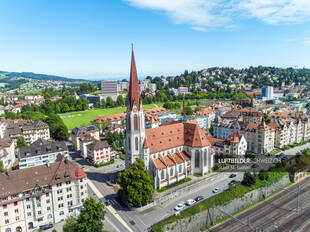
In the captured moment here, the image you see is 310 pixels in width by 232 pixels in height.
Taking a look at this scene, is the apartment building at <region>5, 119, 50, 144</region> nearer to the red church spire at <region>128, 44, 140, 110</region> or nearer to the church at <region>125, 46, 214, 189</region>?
the church at <region>125, 46, 214, 189</region>

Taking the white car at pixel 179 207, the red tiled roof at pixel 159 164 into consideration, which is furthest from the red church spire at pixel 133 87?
the white car at pixel 179 207

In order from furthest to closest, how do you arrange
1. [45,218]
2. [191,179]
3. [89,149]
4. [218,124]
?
[218,124] → [89,149] → [191,179] → [45,218]

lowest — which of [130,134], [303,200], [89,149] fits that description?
[303,200]

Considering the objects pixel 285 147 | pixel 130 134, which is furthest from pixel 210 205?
pixel 285 147

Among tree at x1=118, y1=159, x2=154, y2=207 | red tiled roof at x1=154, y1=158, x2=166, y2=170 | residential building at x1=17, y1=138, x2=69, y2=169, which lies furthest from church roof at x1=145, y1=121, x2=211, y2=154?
residential building at x1=17, y1=138, x2=69, y2=169

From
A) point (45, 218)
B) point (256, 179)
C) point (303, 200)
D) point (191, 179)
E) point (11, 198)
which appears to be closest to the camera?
point (11, 198)

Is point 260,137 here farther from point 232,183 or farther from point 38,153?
point 38,153

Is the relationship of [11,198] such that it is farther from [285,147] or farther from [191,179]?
[285,147]

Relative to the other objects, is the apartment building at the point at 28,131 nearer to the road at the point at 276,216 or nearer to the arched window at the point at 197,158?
the arched window at the point at 197,158
